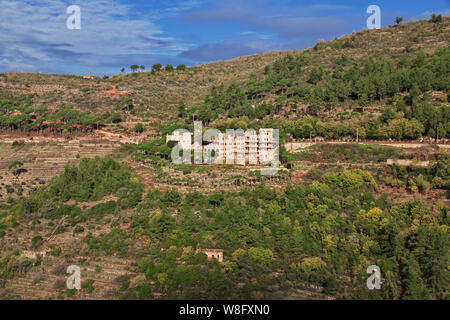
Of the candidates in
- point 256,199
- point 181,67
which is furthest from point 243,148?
point 181,67

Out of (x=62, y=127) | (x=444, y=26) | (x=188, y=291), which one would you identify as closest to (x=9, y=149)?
(x=62, y=127)

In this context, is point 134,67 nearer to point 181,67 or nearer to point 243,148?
point 181,67

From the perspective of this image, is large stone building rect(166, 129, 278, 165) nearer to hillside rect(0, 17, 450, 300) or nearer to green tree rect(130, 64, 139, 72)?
hillside rect(0, 17, 450, 300)

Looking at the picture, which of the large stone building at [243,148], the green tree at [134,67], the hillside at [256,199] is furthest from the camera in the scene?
the green tree at [134,67]

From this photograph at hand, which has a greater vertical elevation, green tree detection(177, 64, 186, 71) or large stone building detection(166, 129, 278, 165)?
green tree detection(177, 64, 186, 71)

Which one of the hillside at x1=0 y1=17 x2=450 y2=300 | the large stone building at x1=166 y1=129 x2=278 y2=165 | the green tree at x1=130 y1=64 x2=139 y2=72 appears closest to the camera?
the hillside at x1=0 y1=17 x2=450 y2=300

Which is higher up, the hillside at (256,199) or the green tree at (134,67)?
the green tree at (134,67)

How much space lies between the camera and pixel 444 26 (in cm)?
5412

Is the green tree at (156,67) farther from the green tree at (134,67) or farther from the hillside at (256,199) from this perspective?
the hillside at (256,199)

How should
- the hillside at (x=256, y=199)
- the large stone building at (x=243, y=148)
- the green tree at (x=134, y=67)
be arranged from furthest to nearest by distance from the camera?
the green tree at (x=134, y=67) → the large stone building at (x=243, y=148) → the hillside at (x=256, y=199)

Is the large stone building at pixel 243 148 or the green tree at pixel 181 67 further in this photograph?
the green tree at pixel 181 67

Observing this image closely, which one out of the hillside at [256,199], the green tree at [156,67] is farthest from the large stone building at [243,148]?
the green tree at [156,67]

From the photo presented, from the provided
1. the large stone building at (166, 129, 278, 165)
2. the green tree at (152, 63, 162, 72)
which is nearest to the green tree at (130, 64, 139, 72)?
the green tree at (152, 63, 162, 72)

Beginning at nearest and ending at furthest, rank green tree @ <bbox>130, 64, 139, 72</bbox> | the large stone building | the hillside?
the hillside
the large stone building
green tree @ <bbox>130, 64, 139, 72</bbox>
